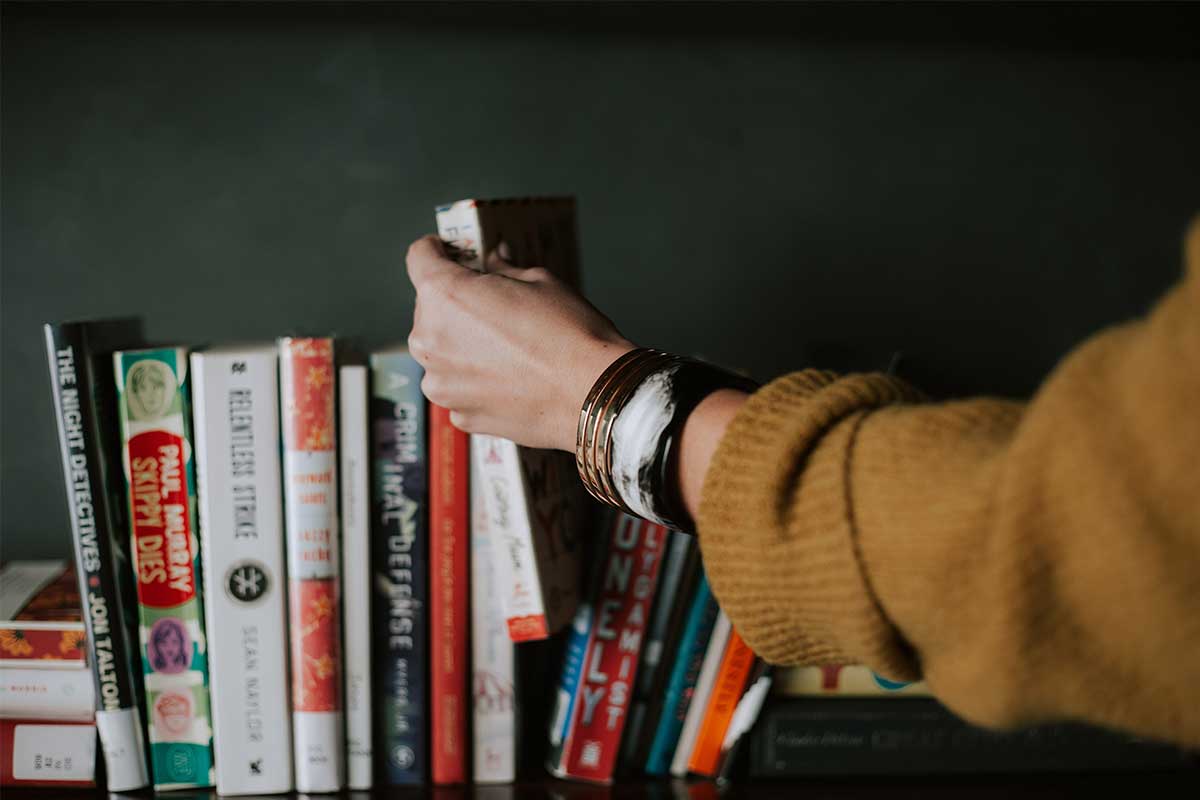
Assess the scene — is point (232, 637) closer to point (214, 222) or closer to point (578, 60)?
point (214, 222)

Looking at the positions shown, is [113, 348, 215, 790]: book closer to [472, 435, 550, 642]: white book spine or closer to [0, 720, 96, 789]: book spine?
[0, 720, 96, 789]: book spine

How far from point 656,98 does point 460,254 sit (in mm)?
417

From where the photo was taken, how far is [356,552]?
75 cm

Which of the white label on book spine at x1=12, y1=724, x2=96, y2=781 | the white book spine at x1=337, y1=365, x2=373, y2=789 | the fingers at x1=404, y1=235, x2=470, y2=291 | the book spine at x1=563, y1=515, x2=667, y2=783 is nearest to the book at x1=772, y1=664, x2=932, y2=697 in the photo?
the book spine at x1=563, y1=515, x2=667, y2=783

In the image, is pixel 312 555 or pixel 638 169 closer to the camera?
pixel 312 555

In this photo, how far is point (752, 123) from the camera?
1.00 metres

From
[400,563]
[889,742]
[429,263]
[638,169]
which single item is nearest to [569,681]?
[400,563]

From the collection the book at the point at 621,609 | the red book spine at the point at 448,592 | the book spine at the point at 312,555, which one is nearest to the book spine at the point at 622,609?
the book at the point at 621,609

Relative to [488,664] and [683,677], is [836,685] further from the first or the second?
[488,664]

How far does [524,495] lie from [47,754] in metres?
0.43

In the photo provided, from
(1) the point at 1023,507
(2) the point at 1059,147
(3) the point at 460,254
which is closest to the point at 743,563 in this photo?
(1) the point at 1023,507

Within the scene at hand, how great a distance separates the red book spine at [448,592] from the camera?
758 millimetres

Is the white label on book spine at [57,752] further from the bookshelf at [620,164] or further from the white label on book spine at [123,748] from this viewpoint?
the bookshelf at [620,164]

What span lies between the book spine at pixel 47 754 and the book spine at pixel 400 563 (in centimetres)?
23
